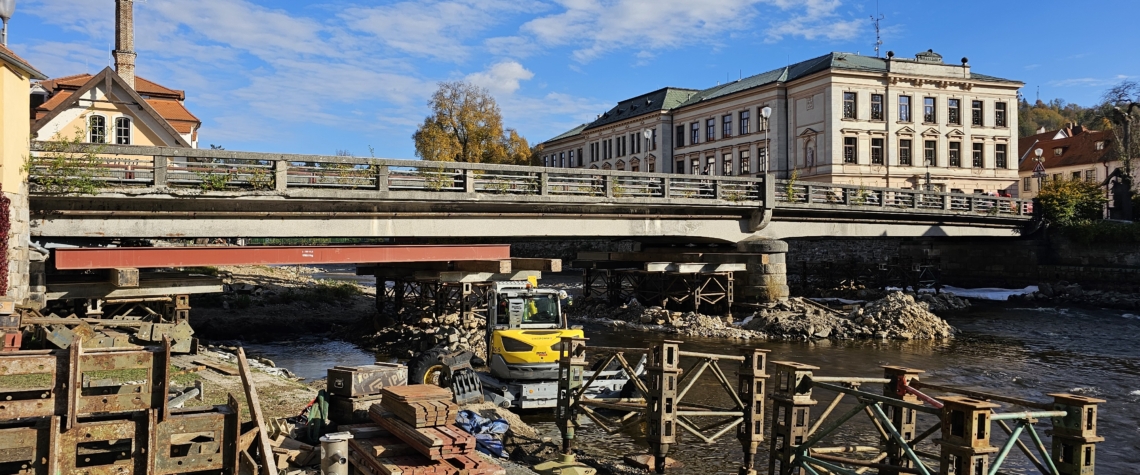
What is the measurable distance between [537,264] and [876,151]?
35.1 metres

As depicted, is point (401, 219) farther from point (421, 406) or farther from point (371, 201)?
point (421, 406)

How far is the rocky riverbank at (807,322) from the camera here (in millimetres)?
26156

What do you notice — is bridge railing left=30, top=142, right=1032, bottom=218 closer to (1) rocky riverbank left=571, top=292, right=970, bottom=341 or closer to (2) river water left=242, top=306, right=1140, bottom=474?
(1) rocky riverbank left=571, top=292, right=970, bottom=341

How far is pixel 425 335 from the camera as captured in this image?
21.9 meters

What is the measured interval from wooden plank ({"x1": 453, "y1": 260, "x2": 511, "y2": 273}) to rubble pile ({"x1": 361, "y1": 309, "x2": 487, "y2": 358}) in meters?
1.86

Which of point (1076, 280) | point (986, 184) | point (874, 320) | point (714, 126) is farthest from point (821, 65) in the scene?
point (874, 320)

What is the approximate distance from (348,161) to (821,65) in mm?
37993

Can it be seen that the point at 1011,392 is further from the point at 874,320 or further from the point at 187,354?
the point at 187,354

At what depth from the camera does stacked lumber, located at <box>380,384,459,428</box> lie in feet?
27.5

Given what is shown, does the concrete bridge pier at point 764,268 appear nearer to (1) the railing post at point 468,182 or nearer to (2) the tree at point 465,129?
(1) the railing post at point 468,182

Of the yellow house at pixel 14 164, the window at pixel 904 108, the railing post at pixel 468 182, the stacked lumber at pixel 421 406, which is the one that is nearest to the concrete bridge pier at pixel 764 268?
the railing post at pixel 468 182

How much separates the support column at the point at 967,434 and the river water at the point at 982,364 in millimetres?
4737

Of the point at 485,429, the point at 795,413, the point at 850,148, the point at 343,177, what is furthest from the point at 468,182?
the point at 850,148

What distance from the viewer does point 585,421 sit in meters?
13.9
